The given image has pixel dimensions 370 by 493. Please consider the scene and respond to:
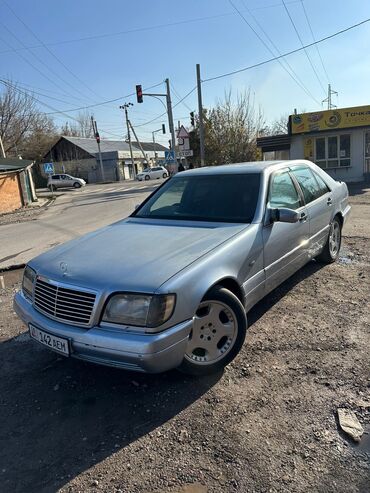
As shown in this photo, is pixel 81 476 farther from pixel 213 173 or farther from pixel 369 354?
pixel 213 173

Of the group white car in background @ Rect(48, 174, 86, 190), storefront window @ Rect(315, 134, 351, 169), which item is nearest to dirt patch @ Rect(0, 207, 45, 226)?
storefront window @ Rect(315, 134, 351, 169)

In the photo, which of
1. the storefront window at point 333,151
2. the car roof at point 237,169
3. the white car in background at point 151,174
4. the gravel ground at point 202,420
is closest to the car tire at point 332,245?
the car roof at point 237,169

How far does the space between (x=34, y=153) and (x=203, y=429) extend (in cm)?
6350

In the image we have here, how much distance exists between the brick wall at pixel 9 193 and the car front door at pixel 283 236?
793 inches

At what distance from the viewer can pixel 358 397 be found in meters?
2.90

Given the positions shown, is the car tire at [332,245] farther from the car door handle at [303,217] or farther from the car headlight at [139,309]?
the car headlight at [139,309]

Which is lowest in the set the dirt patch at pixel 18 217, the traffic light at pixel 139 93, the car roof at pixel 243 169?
the dirt patch at pixel 18 217

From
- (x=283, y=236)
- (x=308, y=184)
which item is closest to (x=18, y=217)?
(x=308, y=184)

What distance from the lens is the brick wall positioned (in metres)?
21.8

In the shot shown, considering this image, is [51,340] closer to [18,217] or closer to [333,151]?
[18,217]

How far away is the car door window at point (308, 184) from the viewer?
4.88m

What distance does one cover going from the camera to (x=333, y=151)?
1986 centimetres

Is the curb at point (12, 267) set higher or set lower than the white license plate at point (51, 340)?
lower

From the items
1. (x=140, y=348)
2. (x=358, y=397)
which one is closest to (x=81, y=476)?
(x=140, y=348)
